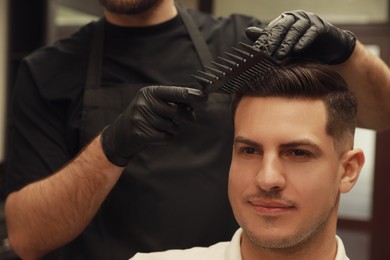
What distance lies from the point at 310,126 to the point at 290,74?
6.3 inches

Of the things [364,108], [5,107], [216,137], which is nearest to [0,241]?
[5,107]

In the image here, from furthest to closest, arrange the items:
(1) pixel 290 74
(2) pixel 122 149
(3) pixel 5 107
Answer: (3) pixel 5 107 < (2) pixel 122 149 < (1) pixel 290 74

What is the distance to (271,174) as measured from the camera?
143 centimetres

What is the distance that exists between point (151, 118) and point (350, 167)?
1.89 feet

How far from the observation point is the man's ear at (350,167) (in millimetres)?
1584

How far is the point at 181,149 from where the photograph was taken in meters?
2.02

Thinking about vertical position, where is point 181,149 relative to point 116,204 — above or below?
above

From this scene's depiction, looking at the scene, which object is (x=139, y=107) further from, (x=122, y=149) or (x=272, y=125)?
(x=272, y=125)

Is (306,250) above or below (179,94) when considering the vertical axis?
below

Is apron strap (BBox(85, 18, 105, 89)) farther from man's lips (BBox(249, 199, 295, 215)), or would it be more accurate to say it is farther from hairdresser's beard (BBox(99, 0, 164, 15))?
man's lips (BBox(249, 199, 295, 215))

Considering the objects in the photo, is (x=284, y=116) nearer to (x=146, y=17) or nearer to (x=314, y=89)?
(x=314, y=89)

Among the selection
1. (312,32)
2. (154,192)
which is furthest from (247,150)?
(154,192)

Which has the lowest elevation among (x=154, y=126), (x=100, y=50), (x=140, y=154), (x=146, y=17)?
(x=140, y=154)

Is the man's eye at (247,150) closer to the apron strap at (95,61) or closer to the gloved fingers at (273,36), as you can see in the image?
the gloved fingers at (273,36)
